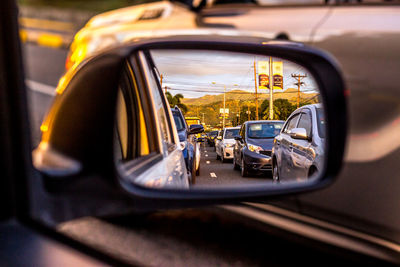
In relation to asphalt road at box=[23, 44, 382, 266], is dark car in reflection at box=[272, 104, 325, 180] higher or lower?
higher

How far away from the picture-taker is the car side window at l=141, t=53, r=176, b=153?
108 inches

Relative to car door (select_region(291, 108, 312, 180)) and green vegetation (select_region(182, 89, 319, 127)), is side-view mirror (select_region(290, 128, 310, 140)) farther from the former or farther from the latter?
green vegetation (select_region(182, 89, 319, 127))

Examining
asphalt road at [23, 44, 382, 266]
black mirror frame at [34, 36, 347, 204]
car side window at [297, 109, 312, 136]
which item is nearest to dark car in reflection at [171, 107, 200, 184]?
asphalt road at [23, 44, 382, 266]

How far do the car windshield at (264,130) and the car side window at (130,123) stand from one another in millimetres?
1943

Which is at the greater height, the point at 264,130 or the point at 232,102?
the point at 232,102

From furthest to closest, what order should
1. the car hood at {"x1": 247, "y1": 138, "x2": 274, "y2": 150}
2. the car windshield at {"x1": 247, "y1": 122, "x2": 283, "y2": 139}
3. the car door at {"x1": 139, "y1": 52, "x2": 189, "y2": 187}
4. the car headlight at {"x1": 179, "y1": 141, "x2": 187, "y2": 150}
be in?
the car hood at {"x1": 247, "y1": 138, "x2": 274, "y2": 150} < the car windshield at {"x1": 247, "y1": 122, "x2": 283, "y2": 139} < the car headlight at {"x1": 179, "y1": 141, "x2": 187, "y2": 150} < the car door at {"x1": 139, "y1": 52, "x2": 189, "y2": 187}

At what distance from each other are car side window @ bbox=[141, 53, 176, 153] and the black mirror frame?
691 millimetres

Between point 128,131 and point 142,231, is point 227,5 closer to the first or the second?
point 128,131

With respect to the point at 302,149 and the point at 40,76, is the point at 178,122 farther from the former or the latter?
the point at 40,76

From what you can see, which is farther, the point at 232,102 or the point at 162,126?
the point at 162,126

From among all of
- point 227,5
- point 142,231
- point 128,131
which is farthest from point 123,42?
point 142,231

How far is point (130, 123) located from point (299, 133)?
1.88 m

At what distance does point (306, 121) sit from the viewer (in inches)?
162

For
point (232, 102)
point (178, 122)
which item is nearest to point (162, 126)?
point (232, 102)
